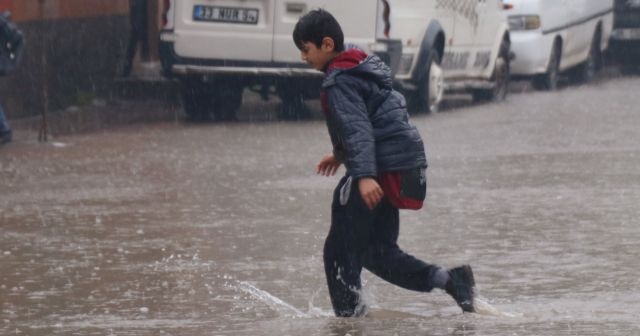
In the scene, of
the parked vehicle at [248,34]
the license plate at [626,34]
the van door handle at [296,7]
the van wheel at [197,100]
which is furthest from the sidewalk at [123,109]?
the license plate at [626,34]

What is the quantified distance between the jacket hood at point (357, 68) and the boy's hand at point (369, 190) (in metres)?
0.43

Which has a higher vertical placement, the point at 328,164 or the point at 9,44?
the point at 328,164

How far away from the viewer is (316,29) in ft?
21.1

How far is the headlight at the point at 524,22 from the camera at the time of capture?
21156 mm

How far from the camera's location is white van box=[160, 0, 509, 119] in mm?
16750

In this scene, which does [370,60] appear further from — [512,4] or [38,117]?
[512,4]

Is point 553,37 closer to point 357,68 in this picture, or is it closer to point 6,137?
point 6,137

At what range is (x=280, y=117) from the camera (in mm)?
18188

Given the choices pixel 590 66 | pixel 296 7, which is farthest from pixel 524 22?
pixel 296 7

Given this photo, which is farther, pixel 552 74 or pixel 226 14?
pixel 552 74

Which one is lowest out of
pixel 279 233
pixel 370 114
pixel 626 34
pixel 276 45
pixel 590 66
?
pixel 590 66

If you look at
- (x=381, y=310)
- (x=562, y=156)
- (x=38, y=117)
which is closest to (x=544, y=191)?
(x=562, y=156)

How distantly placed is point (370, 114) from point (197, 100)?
37.5ft

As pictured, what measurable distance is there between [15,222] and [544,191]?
3556mm
